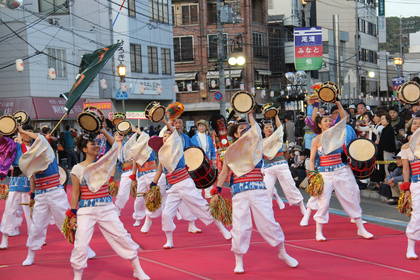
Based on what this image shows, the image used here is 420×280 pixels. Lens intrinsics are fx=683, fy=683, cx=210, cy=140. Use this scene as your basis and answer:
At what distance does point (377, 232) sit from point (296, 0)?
47103 millimetres

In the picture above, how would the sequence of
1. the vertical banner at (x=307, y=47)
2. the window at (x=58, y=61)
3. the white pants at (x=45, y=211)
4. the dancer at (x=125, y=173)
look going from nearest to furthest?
the white pants at (x=45, y=211) < the dancer at (x=125, y=173) < the vertical banner at (x=307, y=47) < the window at (x=58, y=61)

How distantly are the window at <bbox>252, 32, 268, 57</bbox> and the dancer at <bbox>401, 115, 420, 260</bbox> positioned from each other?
1701 inches

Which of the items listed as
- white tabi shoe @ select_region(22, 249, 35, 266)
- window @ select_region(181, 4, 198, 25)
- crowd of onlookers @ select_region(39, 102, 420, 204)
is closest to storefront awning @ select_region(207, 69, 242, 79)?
window @ select_region(181, 4, 198, 25)

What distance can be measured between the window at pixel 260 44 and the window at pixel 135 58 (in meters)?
13.3

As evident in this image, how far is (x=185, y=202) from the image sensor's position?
388 inches

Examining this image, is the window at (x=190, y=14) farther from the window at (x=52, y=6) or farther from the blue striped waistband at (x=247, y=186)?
the blue striped waistband at (x=247, y=186)

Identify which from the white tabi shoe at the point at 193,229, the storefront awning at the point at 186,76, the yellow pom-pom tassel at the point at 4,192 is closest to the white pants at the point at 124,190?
the white tabi shoe at the point at 193,229

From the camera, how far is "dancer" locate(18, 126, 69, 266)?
8.95 meters

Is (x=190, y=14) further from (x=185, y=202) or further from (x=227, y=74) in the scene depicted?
(x=185, y=202)

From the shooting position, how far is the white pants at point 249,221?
7762 millimetres

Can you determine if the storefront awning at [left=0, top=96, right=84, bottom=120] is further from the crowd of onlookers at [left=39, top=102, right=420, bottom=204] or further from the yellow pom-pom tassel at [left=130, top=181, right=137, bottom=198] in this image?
the yellow pom-pom tassel at [left=130, top=181, right=137, bottom=198]

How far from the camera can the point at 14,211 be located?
1066 centimetres

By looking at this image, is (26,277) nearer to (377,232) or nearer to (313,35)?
(377,232)

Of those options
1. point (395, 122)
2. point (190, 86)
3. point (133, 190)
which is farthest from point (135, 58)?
point (133, 190)
